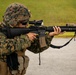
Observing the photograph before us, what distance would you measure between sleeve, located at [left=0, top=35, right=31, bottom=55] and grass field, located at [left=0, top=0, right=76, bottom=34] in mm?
16460

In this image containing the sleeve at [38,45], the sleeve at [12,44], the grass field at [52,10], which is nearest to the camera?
the sleeve at [12,44]

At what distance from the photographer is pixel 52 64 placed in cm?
860

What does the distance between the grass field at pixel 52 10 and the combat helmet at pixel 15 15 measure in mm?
16339

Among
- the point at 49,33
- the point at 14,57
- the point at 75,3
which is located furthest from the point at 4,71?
the point at 75,3

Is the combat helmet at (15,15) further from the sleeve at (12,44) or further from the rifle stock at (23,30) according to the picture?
the sleeve at (12,44)

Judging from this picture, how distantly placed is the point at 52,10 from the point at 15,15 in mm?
19314

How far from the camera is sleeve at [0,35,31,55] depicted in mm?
3635

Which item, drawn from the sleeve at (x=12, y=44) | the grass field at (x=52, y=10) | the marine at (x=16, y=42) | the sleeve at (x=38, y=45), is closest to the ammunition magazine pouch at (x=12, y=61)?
the marine at (x=16, y=42)

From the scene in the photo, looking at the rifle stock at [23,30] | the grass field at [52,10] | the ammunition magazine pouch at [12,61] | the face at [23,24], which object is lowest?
the grass field at [52,10]

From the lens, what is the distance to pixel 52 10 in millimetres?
22969

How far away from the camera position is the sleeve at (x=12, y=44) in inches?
143

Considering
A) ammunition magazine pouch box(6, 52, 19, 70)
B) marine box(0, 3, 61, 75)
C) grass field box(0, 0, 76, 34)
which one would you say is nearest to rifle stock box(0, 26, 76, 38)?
marine box(0, 3, 61, 75)

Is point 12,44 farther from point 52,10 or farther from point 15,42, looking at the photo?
point 52,10

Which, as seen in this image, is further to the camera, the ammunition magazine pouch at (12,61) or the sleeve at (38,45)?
the sleeve at (38,45)
